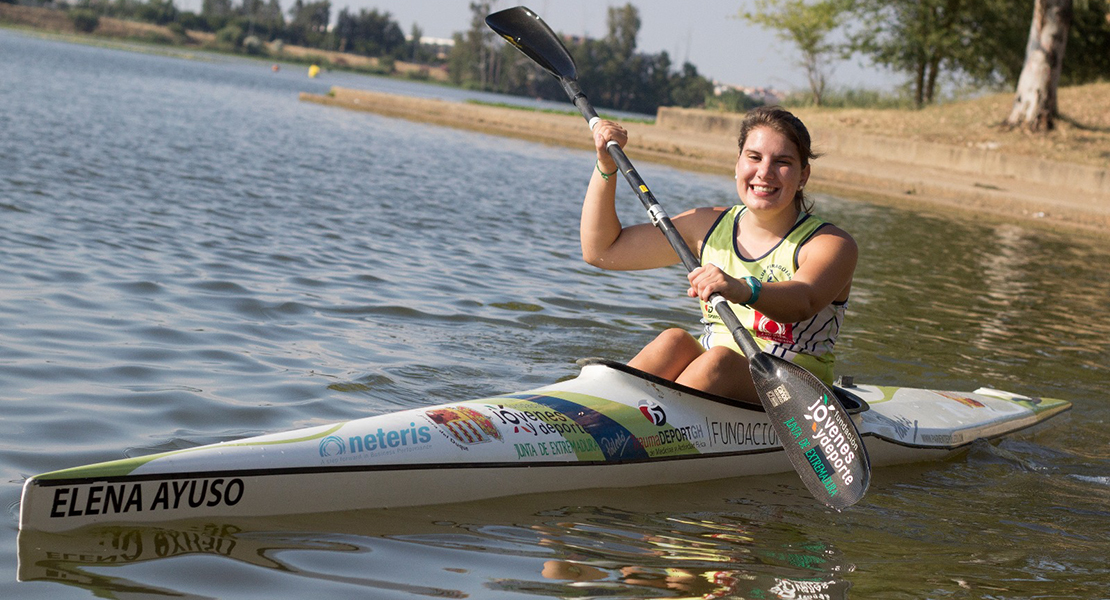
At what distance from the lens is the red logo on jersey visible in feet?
12.3

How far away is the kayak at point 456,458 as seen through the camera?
279 centimetres

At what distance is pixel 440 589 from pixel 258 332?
2.90 meters

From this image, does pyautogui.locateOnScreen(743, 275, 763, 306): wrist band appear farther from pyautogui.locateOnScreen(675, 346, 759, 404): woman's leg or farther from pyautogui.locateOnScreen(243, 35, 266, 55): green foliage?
pyautogui.locateOnScreen(243, 35, 266, 55): green foliage

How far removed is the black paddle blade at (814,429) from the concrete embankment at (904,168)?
33.4 feet

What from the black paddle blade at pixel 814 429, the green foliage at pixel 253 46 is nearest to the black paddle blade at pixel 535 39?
the black paddle blade at pixel 814 429

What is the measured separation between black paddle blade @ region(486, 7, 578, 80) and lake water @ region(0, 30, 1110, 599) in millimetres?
1514

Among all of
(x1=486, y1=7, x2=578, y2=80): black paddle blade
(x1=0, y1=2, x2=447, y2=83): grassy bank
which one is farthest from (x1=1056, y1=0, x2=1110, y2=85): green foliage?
(x1=0, y1=2, x2=447, y2=83): grassy bank

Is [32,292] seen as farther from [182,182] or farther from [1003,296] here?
[1003,296]

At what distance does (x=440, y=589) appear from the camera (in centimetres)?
275

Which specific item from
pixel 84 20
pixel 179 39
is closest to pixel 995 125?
pixel 84 20

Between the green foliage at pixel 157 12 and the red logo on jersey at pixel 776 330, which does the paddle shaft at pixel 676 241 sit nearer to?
the red logo on jersey at pixel 776 330

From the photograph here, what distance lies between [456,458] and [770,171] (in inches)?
57.4

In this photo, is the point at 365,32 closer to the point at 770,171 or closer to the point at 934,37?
the point at 934,37

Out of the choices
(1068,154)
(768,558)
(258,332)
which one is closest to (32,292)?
(258,332)
